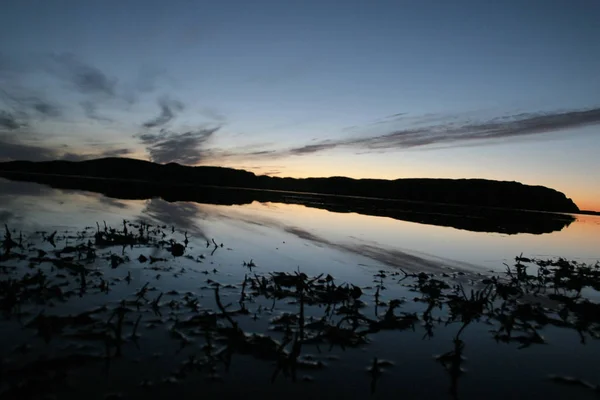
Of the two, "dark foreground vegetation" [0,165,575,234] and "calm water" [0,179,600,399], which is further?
"dark foreground vegetation" [0,165,575,234]

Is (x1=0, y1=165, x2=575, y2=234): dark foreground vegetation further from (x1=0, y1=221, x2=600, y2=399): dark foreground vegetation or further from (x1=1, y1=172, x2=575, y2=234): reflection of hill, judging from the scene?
(x1=0, y1=221, x2=600, y2=399): dark foreground vegetation

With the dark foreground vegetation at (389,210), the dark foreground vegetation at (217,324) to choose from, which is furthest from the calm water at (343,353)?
the dark foreground vegetation at (389,210)

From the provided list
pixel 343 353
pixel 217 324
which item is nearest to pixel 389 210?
pixel 343 353

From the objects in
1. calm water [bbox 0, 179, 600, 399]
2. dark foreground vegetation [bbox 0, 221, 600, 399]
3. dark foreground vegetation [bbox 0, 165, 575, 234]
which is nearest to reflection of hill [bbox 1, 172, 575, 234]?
dark foreground vegetation [bbox 0, 165, 575, 234]

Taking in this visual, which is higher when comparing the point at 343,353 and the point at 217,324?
the point at 217,324

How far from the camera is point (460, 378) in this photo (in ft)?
15.6

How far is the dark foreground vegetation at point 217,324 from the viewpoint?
4.01 meters

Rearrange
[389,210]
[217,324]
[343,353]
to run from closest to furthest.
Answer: [343,353]
[217,324]
[389,210]

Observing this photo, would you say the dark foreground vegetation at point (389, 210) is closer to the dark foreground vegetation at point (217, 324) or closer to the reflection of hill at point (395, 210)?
the reflection of hill at point (395, 210)

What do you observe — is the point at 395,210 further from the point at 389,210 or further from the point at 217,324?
the point at 217,324

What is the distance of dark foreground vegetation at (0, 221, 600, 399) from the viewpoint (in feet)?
13.1

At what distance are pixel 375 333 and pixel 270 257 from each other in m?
6.87

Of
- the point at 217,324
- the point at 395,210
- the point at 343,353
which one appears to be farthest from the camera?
the point at 395,210

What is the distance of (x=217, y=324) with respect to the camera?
573cm
